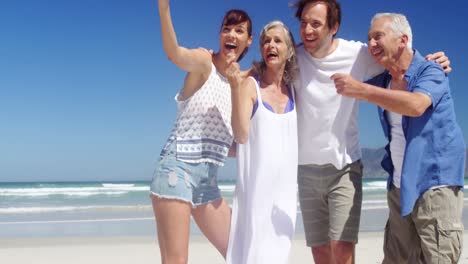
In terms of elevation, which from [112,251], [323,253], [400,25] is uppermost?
[400,25]

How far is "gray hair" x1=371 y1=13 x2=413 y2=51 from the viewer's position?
338 centimetres

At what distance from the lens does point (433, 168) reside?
3.29 metres

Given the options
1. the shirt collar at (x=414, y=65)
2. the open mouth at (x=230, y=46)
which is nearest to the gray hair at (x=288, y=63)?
the open mouth at (x=230, y=46)

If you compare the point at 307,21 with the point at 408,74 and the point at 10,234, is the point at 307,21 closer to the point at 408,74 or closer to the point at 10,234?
the point at 408,74

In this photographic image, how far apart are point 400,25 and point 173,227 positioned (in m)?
1.83

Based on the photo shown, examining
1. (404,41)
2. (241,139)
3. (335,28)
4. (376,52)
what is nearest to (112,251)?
(241,139)

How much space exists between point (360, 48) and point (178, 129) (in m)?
1.38

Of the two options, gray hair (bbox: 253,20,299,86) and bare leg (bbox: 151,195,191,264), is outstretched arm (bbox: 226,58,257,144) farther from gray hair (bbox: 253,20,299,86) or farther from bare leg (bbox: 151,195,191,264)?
bare leg (bbox: 151,195,191,264)

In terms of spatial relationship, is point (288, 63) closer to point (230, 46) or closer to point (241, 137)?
point (230, 46)

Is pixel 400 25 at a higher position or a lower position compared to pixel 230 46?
higher

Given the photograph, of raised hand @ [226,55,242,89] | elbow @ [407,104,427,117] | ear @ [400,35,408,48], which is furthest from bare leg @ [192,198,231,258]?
ear @ [400,35,408,48]

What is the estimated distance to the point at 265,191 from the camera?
3496 millimetres

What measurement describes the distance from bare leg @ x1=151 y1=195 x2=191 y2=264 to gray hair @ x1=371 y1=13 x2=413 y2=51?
5.38ft

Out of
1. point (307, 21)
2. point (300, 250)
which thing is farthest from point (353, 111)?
point (300, 250)
